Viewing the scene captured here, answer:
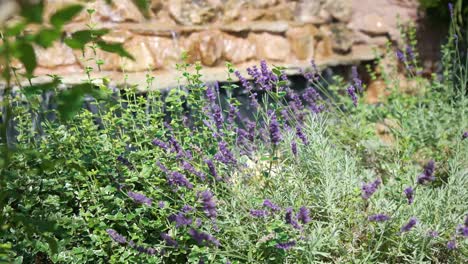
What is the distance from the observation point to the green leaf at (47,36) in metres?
1.23

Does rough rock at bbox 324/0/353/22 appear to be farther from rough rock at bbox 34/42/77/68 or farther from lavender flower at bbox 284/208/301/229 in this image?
lavender flower at bbox 284/208/301/229

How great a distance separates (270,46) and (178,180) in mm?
3277

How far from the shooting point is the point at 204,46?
495cm

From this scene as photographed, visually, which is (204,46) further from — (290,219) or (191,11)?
(290,219)

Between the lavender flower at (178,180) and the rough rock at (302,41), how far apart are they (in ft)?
10.9

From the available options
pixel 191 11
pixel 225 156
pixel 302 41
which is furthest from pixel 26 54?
pixel 302 41

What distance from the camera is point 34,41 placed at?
1.28 meters

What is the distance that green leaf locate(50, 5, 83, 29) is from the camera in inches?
49.5

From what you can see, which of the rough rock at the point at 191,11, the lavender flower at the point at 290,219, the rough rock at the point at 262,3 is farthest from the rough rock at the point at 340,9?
the lavender flower at the point at 290,219

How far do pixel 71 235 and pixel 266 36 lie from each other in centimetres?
320

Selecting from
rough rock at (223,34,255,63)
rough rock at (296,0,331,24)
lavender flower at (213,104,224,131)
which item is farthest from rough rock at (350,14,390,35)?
lavender flower at (213,104,224,131)

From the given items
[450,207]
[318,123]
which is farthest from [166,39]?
[450,207]

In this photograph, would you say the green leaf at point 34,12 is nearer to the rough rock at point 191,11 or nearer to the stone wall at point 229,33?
the stone wall at point 229,33

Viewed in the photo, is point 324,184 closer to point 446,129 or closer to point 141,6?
point 141,6
